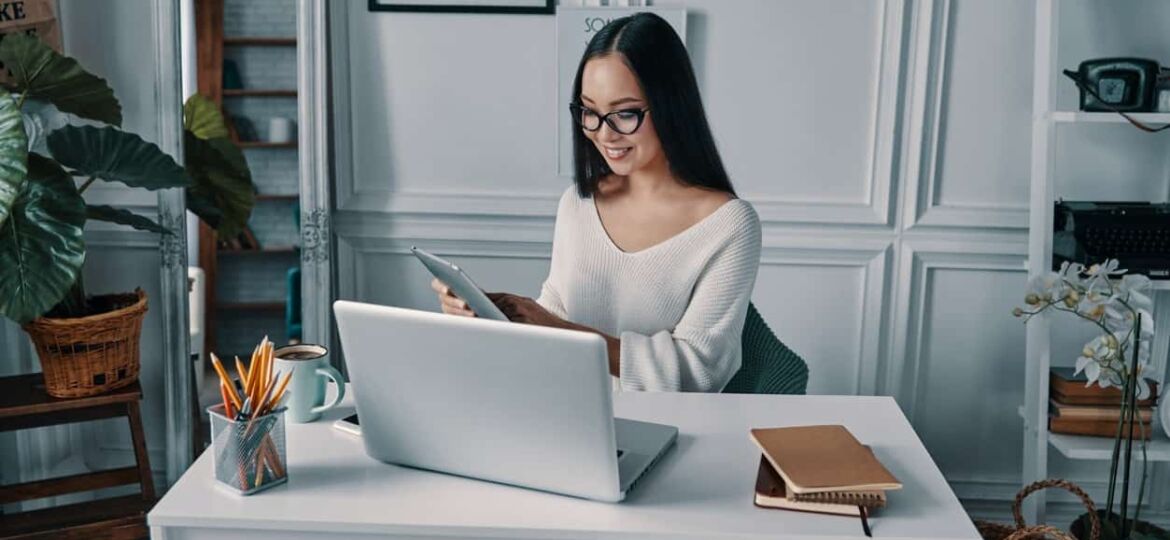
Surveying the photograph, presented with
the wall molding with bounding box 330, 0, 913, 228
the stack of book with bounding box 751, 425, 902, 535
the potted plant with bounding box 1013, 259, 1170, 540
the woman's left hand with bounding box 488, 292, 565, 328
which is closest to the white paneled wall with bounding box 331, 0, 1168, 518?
the wall molding with bounding box 330, 0, 913, 228

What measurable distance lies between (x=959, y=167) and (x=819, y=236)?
1.44 ft

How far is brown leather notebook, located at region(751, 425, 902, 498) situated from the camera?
1171mm

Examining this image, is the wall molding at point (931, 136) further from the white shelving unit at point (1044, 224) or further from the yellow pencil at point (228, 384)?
the yellow pencil at point (228, 384)

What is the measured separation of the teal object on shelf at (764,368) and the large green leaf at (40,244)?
145cm

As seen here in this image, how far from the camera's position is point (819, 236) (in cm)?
290

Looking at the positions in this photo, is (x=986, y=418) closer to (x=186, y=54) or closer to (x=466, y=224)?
(x=466, y=224)

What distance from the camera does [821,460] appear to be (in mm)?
1240

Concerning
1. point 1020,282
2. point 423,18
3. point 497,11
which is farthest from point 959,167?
point 423,18

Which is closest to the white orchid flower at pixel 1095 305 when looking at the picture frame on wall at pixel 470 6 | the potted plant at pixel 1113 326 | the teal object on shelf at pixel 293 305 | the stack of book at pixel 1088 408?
the potted plant at pixel 1113 326

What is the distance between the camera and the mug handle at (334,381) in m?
1.45

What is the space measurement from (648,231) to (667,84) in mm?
297

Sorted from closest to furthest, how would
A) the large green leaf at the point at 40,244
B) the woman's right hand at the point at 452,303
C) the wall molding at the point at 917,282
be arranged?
the woman's right hand at the point at 452,303 → the large green leaf at the point at 40,244 → the wall molding at the point at 917,282

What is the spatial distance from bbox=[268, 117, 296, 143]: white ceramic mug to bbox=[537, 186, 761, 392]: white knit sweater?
1857mm

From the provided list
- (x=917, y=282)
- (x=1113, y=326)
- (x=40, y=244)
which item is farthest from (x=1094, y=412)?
(x=40, y=244)
